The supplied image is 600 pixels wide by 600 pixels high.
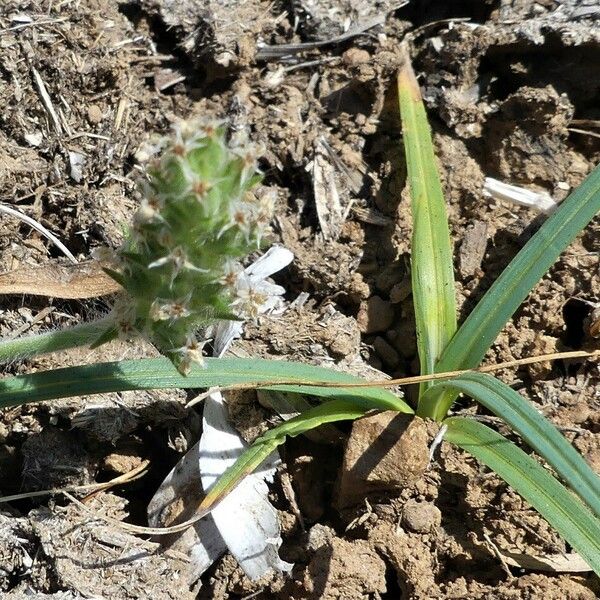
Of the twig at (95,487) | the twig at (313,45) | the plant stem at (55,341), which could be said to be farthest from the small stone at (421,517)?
the twig at (313,45)

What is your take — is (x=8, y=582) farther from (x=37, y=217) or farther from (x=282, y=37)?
(x=282, y=37)

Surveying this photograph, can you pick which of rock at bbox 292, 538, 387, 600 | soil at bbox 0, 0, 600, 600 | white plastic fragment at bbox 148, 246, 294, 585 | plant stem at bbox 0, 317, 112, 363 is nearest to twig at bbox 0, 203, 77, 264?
soil at bbox 0, 0, 600, 600

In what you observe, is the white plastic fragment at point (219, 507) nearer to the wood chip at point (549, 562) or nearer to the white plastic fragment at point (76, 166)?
the wood chip at point (549, 562)

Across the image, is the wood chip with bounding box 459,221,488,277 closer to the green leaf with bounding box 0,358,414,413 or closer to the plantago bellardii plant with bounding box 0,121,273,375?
the green leaf with bounding box 0,358,414,413

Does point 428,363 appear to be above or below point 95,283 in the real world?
below

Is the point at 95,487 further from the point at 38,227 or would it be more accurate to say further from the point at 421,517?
the point at 421,517

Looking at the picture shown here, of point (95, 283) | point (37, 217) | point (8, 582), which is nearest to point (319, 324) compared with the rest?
point (95, 283)
